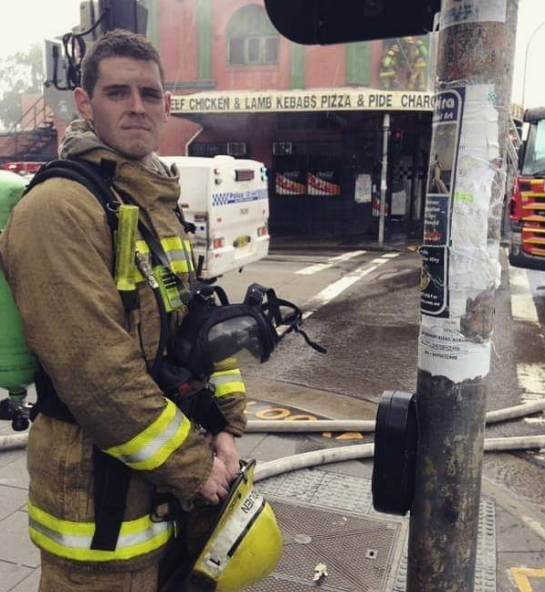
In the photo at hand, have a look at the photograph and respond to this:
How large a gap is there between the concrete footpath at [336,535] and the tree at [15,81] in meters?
61.4

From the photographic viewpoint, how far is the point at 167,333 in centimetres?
186

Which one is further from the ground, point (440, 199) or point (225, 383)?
point (440, 199)

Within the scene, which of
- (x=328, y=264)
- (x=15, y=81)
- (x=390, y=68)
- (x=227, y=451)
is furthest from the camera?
(x=15, y=81)

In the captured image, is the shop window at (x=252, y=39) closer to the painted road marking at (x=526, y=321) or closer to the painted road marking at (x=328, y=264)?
the painted road marking at (x=328, y=264)

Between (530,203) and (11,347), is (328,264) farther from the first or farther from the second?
(11,347)

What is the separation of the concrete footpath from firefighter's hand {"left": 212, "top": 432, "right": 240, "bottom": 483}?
1143mm

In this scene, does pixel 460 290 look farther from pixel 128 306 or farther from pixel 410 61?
pixel 410 61

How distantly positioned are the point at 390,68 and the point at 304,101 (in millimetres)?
2868

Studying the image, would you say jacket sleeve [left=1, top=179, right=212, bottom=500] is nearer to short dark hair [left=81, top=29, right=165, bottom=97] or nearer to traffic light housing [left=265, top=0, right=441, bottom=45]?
short dark hair [left=81, top=29, right=165, bottom=97]

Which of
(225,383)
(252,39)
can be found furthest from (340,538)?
(252,39)

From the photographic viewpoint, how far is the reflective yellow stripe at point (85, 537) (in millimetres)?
1759

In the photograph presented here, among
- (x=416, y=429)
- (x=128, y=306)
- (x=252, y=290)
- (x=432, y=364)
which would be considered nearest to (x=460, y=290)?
(x=432, y=364)

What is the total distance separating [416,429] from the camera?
2047mm

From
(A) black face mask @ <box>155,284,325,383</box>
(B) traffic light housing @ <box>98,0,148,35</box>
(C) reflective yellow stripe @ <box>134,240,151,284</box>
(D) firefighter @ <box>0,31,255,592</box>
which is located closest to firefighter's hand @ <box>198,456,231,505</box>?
(D) firefighter @ <box>0,31,255,592</box>
